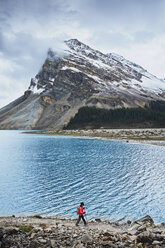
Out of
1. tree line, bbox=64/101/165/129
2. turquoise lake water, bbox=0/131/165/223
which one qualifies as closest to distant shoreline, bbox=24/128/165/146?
tree line, bbox=64/101/165/129

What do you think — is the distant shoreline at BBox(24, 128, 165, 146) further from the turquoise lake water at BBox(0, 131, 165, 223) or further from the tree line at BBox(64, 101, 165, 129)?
the turquoise lake water at BBox(0, 131, 165, 223)

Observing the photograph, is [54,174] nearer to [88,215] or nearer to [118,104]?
[88,215]

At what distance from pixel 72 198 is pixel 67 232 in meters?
9.79

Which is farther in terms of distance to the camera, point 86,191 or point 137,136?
point 137,136

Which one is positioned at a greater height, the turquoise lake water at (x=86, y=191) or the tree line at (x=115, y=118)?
the tree line at (x=115, y=118)

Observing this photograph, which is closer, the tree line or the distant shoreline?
the distant shoreline

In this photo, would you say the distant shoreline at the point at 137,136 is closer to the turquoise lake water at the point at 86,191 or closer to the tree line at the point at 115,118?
the tree line at the point at 115,118

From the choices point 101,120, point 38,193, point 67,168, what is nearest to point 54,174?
point 67,168

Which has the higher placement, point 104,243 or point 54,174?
point 104,243

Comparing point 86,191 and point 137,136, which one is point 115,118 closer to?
point 137,136

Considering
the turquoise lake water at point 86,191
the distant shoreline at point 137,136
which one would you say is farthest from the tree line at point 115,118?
the turquoise lake water at point 86,191

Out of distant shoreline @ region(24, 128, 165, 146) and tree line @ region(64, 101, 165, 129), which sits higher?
tree line @ region(64, 101, 165, 129)

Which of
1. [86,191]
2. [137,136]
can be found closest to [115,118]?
[137,136]

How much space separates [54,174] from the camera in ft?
98.9
